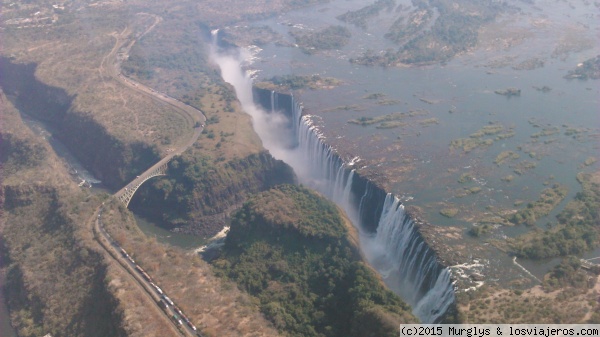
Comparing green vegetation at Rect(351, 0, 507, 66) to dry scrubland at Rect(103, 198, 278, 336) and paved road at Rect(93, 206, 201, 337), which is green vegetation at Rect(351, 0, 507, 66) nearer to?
dry scrubland at Rect(103, 198, 278, 336)

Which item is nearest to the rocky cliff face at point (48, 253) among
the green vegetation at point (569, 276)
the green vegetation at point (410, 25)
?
Result: the green vegetation at point (569, 276)

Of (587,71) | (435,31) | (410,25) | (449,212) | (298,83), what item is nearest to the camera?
(449,212)

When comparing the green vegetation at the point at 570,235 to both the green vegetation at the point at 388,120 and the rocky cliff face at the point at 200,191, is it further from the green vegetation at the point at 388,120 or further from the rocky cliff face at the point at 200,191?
the rocky cliff face at the point at 200,191

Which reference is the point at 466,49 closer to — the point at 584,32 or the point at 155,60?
the point at 584,32

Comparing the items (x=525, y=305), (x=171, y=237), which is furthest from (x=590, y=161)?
(x=171, y=237)

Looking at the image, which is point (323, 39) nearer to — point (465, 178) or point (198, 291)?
point (465, 178)

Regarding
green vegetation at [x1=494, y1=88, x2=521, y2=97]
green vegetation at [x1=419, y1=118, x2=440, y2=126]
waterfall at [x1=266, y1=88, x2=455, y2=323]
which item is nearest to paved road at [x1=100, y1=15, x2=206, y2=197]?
waterfall at [x1=266, y1=88, x2=455, y2=323]
